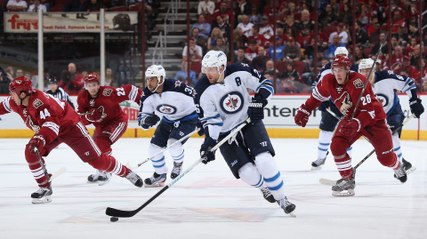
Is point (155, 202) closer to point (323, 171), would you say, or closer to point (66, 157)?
point (323, 171)

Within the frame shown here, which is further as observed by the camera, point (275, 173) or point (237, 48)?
point (237, 48)

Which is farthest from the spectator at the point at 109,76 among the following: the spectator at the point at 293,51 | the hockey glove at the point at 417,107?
the hockey glove at the point at 417,107

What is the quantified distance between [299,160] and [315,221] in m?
3.96

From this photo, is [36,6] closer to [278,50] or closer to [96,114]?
[278,50]

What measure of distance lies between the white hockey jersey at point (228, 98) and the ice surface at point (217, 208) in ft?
1.87

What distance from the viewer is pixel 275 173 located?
500 cm

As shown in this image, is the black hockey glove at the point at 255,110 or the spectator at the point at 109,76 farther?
the spectator at the point at 109,76

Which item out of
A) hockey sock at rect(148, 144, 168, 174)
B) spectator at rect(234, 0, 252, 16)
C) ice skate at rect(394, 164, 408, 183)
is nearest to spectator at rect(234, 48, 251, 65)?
spectator at rect(234, 0, 252, 16)

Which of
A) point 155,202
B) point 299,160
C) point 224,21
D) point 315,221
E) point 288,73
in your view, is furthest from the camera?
point 224,21

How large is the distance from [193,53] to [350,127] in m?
6.43

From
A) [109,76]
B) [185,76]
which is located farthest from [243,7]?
[109,76]

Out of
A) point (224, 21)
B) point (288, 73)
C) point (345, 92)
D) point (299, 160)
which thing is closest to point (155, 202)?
point (345, 92)

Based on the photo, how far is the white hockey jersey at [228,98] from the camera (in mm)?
5047

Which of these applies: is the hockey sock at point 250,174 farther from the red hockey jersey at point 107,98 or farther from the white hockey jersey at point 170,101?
the red hockey jersey at point 107,98
